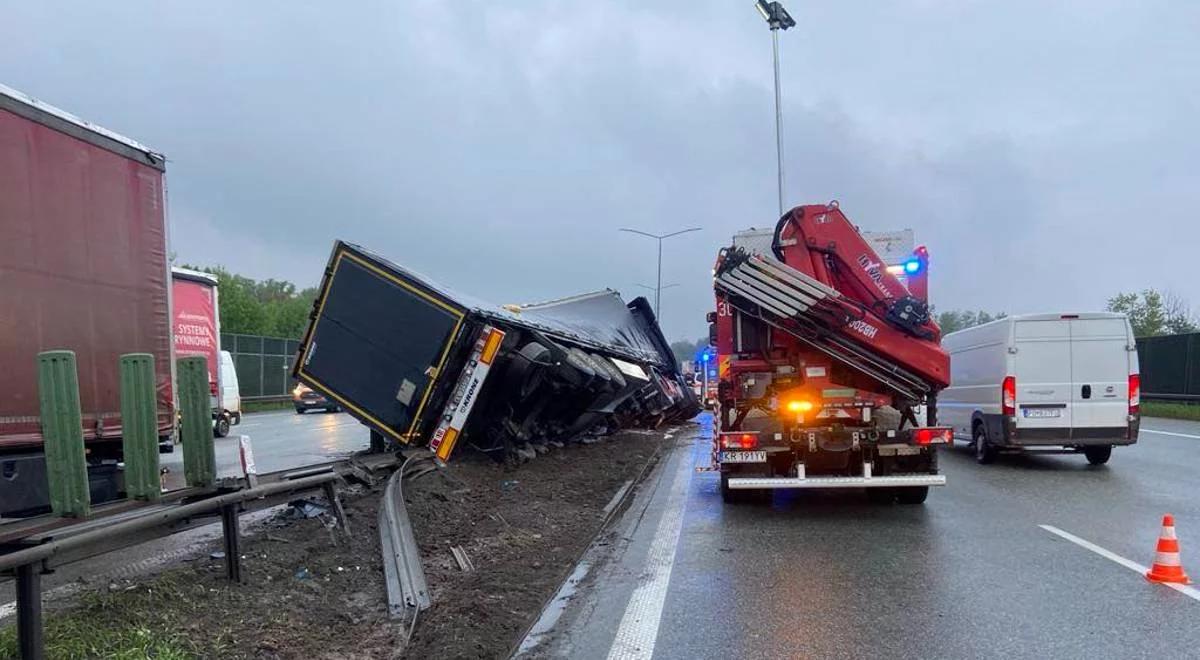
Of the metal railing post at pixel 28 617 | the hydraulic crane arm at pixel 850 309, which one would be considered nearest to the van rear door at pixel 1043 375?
the hydraulic crane arm at pixel 850 309

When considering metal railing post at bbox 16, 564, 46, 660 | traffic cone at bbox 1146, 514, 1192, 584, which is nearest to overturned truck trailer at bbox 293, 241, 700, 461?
metal railing post at bbox 16, 564, 46, 660

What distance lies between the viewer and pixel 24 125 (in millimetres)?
6102

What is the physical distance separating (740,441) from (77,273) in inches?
251

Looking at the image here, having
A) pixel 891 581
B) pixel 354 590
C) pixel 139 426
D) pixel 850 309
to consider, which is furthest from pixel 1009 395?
pixel 139 426

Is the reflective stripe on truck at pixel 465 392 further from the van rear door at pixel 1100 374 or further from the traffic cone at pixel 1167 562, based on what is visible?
the van rear door at pixel 1100 374

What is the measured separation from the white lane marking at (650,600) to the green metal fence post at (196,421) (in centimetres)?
298

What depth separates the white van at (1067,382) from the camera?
12.0 m

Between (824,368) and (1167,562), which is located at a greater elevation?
(824,368)

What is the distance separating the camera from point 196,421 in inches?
209

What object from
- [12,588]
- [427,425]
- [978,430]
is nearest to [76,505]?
[12,588]

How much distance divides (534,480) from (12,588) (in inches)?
227

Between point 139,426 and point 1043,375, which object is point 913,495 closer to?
point 1043,375

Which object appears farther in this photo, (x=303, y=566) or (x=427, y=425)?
(x=427, y=425)

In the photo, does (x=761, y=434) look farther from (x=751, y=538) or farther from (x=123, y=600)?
(x=123, y=600)
